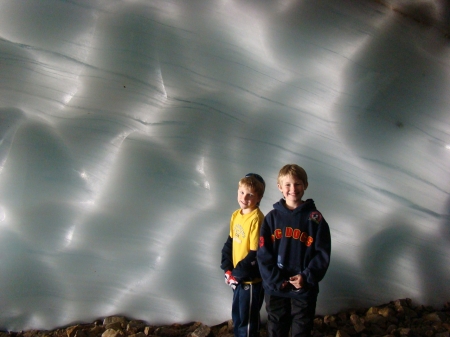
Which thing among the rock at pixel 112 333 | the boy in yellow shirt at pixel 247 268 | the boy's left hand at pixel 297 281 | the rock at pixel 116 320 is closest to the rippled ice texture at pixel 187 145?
the rock at pixel 116 320

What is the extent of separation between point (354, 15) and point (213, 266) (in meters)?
1.16

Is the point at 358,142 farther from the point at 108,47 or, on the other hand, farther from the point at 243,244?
the point at 108,47

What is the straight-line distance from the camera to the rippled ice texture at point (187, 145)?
1.79 metres

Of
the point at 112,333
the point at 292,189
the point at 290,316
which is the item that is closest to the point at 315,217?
the point at 292,189

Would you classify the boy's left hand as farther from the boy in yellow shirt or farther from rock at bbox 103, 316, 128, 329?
rock at bbox 103, 316, 128, 329

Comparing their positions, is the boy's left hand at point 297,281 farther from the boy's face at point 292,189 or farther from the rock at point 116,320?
the rock at point 116,320

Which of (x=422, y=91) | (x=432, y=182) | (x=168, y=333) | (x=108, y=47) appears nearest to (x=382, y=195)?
(x=432, y=182)

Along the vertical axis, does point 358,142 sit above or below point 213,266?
above

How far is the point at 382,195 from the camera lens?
70.7 inches

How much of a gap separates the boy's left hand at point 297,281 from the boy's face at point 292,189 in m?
0.22

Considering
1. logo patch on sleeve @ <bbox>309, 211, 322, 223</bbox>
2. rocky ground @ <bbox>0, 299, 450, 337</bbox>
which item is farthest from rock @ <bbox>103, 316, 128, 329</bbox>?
logo patch on sleeve @ <bbox>309, 211, 322, 223</bbox>

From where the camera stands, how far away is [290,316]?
1445mm

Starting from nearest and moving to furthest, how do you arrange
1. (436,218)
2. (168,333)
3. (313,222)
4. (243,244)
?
(313,222)
(243,244)
(168,333)
(436,218)

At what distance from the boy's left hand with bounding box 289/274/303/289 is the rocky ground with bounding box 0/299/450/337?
41cm
